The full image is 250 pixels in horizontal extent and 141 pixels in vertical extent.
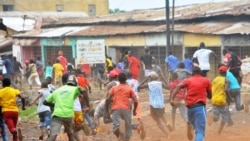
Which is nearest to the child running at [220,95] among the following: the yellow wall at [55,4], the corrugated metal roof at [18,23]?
the corrugated metal roof at [18,23]

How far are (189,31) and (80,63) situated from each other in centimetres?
483

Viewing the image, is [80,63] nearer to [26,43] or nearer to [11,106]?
[26,43]

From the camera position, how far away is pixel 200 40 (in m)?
27.5

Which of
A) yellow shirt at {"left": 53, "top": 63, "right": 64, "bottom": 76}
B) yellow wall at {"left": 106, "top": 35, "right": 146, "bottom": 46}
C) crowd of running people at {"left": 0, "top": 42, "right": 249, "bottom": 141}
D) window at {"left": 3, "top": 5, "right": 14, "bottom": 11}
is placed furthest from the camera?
window at {"left": 3, "top": 5, "right": 14, "bottom": 11}

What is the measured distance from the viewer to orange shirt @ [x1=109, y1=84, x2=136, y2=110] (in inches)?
503

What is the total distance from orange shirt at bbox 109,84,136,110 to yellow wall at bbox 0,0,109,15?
47.7 meters

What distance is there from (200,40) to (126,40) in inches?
219

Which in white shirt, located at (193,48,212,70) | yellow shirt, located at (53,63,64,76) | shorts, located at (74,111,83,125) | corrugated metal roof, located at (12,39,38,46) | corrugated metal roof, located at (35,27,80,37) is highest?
corrugated metal roof, located at (35,27,80,37)

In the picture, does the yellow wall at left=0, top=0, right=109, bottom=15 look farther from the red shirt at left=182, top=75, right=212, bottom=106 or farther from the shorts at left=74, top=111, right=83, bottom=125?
the red shirt at left=182, top=75, right=212, bottom=106

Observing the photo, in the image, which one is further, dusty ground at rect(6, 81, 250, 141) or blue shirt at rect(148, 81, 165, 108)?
dusty ground at rect(6, 81, 250, 141)

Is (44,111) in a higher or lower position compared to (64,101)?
lower

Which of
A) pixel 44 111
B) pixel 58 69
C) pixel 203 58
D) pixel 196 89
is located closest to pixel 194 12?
pixel 58 69

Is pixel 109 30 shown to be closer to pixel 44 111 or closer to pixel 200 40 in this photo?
pixel 200 40

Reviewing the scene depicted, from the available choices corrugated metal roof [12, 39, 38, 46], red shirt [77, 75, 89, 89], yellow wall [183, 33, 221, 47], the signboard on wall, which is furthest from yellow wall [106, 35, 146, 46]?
red shirt [77, 75, 89, 89]
